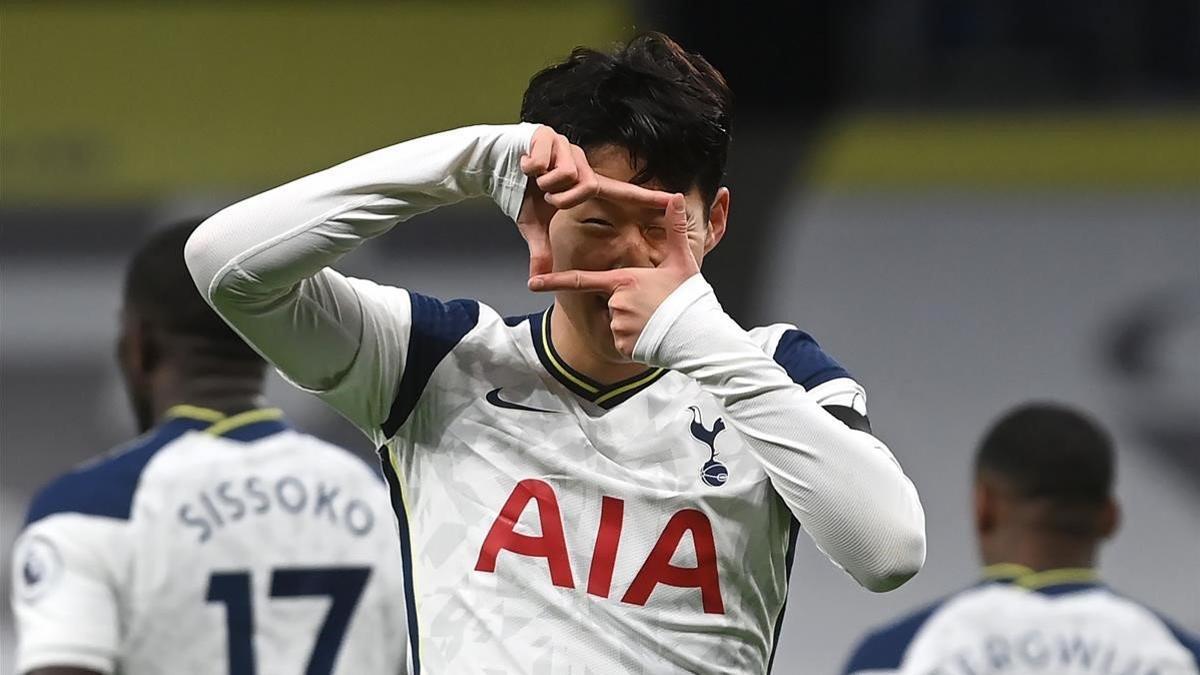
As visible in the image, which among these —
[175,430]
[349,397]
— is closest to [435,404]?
[349,397]

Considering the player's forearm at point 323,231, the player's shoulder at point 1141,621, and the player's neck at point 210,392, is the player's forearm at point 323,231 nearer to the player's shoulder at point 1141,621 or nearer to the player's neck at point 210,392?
the player's neck at point 210,392

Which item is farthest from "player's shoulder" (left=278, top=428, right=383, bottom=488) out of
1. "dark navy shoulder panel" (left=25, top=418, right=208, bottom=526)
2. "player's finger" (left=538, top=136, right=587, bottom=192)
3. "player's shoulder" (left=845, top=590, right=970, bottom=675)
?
"player's finger" (left=538, top=136, right=587, bottom=192)

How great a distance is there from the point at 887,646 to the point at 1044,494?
1.41ft

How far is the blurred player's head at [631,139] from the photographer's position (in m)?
1.73

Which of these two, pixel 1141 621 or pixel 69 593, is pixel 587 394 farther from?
pixel 1141 621

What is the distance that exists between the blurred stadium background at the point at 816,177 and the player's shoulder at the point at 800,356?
17.0 ft

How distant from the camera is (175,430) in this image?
2.87 meters

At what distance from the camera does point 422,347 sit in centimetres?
187

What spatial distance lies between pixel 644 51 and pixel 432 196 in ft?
0.85

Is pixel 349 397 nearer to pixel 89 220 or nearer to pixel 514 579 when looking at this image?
pixel 514 579

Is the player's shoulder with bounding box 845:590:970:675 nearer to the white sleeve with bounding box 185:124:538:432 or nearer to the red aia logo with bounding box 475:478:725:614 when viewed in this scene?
the red aia logo with bounding box 475:478:725:614

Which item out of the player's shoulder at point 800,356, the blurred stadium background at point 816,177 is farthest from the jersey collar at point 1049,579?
the blurred stadium background at point 816,177

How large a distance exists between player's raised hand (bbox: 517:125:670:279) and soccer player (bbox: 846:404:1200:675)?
177 cm

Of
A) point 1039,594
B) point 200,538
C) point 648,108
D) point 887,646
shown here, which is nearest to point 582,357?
point 648,108
